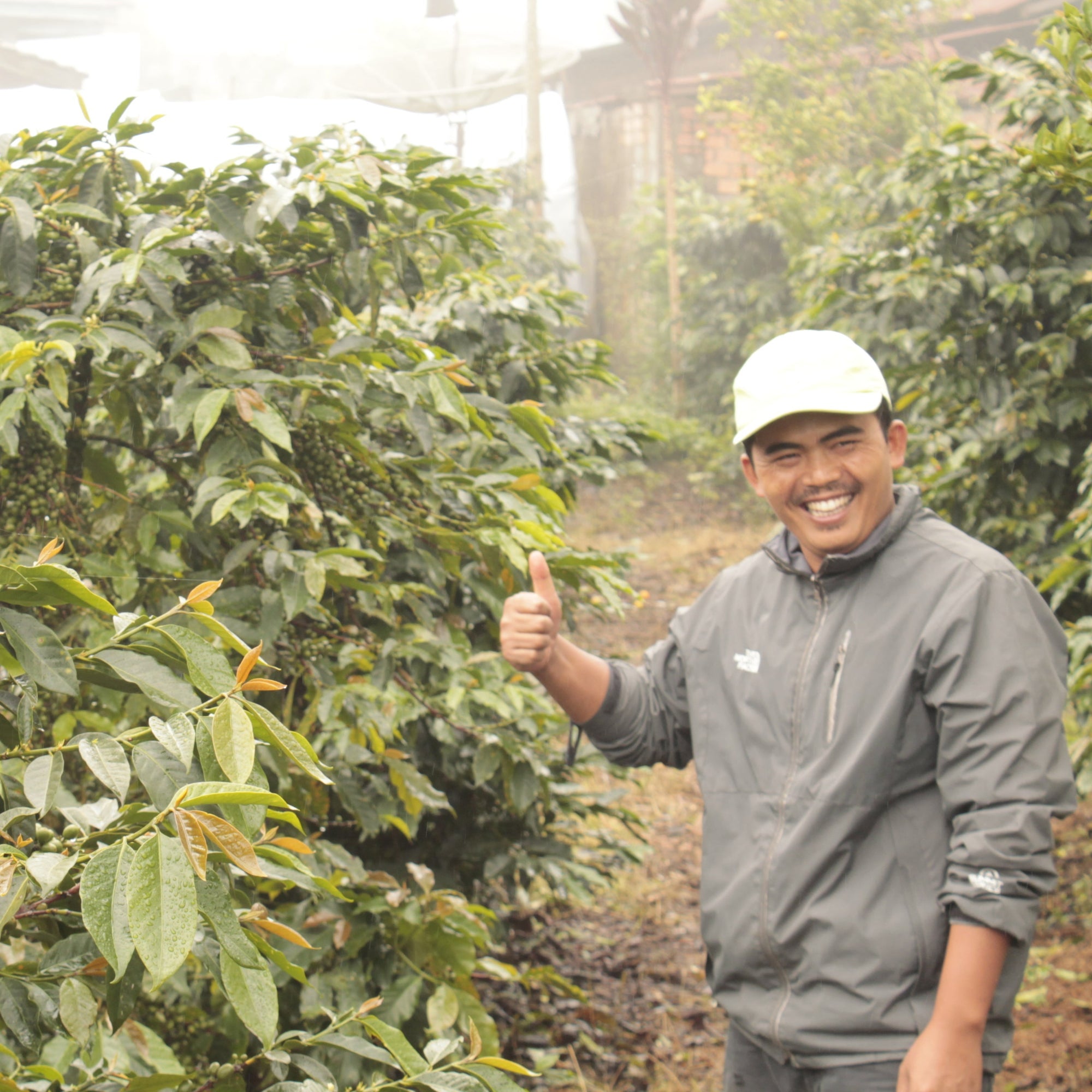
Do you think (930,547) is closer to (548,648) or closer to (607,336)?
(548,648)

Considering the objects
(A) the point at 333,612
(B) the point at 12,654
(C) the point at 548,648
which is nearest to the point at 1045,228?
(C) the point at 548,648

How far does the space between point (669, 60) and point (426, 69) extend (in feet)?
9.05

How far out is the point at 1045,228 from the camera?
3131 millimetres

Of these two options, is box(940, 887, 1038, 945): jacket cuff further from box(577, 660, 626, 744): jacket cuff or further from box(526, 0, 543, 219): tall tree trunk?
box(526, 0, 543, 219): tall tree trunk

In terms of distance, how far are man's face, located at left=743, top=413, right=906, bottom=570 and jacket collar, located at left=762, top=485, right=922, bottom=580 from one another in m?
0.02

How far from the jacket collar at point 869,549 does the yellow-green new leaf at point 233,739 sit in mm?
1039

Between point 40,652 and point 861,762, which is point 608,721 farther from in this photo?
point 40,652

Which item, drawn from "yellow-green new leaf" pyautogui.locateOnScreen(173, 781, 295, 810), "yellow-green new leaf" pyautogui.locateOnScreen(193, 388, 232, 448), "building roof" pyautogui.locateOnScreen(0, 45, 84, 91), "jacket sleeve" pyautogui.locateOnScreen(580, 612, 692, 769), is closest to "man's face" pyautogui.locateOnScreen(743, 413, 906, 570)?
"jacket sleeve" pyautogui.locateOnScreen(580, 612, 692, 769)

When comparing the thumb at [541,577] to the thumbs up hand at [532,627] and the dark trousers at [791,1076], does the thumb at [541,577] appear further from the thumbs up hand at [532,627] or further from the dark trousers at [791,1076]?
the dark trousers at [791,1076]

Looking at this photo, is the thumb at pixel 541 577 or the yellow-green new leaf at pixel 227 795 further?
the thumb at pixel 541 577

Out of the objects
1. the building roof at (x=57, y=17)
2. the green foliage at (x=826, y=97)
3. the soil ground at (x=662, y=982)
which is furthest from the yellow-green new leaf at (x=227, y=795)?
the green foliage at (x=826, y=97)

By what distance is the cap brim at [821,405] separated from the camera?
5.13 ft

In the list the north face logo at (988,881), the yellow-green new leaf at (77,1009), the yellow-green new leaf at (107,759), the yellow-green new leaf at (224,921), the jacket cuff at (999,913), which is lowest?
the jacket cuff at (999,913)

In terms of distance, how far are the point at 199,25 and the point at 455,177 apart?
25.7 ft
